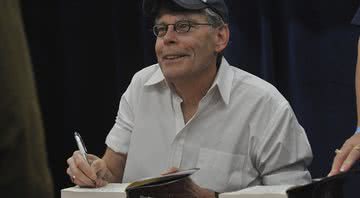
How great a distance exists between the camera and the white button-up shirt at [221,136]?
170cm

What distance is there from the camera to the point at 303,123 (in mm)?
2367

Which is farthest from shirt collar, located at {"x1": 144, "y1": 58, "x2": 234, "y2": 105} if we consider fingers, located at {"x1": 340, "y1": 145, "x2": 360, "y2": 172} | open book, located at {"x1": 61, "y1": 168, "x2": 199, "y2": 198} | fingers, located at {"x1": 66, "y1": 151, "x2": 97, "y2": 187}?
fingers, located at {"x1": 340, "y1": 145, "x2": 360, "y2": 172}

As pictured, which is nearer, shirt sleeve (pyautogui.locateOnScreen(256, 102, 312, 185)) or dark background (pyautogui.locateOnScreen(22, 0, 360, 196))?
shirt sleeve (pyautogui.locateOnScreen(256, 102, 312, 185))

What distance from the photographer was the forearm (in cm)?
187

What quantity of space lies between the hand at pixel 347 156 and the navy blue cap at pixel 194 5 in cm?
60

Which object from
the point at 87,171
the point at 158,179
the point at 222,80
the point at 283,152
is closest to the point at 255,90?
the point at 222,80

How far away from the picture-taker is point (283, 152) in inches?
66.3

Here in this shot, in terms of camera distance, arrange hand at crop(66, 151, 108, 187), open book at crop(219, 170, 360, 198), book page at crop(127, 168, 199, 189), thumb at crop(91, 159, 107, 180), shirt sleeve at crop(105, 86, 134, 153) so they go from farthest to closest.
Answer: shirt sleeve at crop(105, 86, 134, 153)
thumb at crop(91, 159, 107, 180)
hand at crop(66, 151, 108, 187)
book page at crop(127, 168, 199, 189)
open book at crop(219, 170, 360, 198)

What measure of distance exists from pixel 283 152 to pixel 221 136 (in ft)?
0.58

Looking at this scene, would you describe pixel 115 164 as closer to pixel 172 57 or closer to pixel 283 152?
pixel 172 57

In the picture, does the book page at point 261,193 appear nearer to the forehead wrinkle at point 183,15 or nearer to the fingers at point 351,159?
the fingers at point 351,159

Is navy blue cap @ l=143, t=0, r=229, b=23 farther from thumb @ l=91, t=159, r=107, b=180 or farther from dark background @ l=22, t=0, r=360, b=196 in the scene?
dark background @ l=22, t=0, r=360, b=196

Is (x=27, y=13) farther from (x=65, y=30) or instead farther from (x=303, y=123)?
(x=303, y=123)

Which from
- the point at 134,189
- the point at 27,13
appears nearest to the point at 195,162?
the point at 134,189
